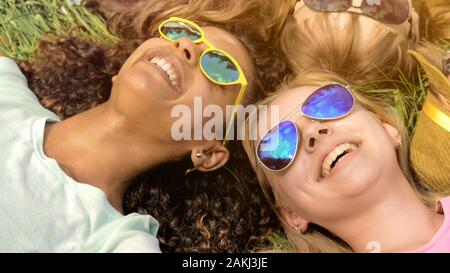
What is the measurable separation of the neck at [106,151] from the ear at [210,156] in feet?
0.27

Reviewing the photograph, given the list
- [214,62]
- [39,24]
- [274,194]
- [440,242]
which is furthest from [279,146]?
[39,24]

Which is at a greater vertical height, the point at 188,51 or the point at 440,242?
the point at 188,51

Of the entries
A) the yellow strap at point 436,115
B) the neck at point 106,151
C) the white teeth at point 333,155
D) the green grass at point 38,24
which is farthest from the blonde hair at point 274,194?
the green grass at point 38,24

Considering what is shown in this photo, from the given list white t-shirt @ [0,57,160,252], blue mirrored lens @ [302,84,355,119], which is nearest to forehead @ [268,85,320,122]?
blue mirrored lens @ [302,84,355,119]

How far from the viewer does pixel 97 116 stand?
2.08 m

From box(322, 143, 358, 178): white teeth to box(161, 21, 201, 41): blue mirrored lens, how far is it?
581 millimetres

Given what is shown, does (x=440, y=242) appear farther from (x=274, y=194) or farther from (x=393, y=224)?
(x=274, y=194)

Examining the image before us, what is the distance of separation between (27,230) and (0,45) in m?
0.78

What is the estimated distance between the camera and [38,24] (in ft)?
7.64

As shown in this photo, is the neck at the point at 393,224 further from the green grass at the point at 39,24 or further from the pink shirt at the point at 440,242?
the green grass at the point at 39,24

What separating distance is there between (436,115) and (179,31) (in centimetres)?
88
